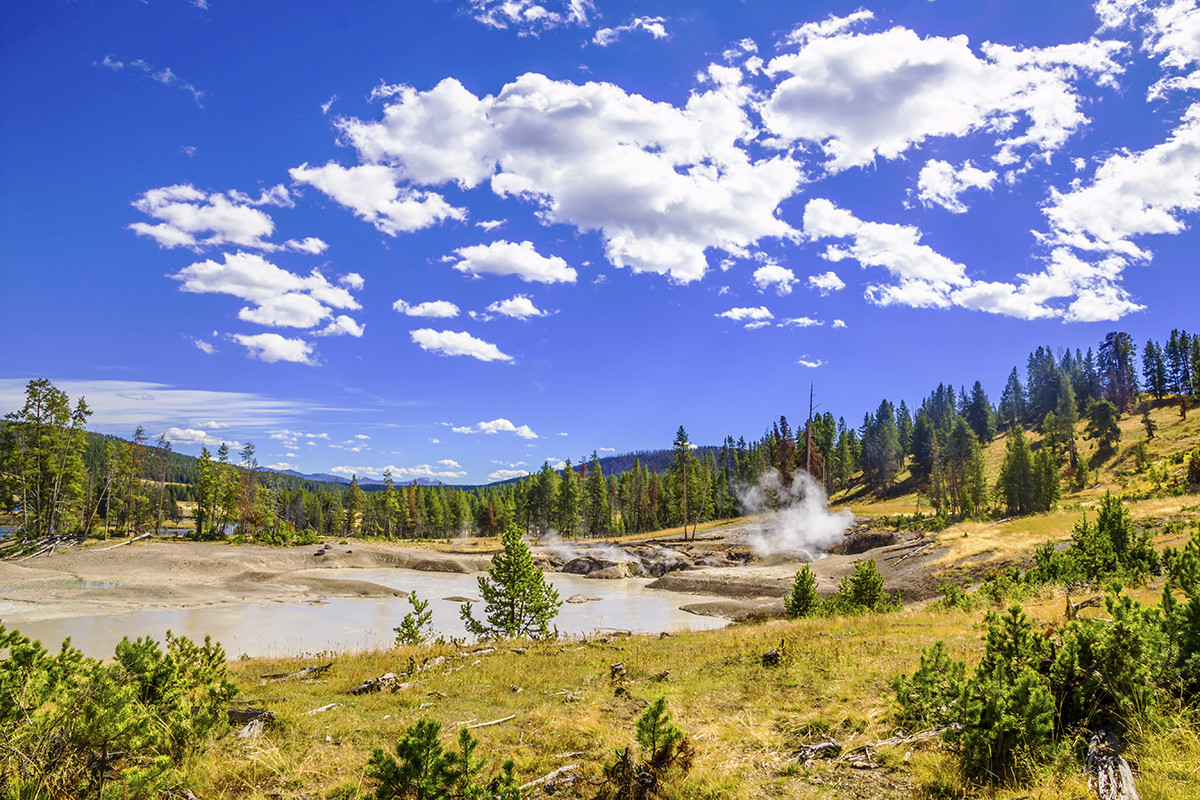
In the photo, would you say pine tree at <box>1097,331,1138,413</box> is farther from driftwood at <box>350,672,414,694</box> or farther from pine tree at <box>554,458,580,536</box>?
driftwood at <box>350,672,414,694</box>

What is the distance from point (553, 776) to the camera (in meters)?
6.82

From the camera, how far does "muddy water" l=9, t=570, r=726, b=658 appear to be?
26.5 meters

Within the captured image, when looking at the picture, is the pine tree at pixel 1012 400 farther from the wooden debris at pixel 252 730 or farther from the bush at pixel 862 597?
the wooden debris at pixel 252 730

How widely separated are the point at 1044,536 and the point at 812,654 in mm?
32714

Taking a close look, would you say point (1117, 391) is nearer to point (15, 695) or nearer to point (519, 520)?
point (519, 520)

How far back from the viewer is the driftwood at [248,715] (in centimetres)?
896

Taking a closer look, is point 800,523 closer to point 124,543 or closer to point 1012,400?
point 124,543

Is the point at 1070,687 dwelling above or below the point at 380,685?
above

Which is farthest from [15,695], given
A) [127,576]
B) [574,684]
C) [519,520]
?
[519,520]

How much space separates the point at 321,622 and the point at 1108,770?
121 feet

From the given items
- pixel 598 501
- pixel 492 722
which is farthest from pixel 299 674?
pixel 598 501

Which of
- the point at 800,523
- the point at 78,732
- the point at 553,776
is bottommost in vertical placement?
the point at 800,523

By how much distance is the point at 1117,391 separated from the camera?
11750 cm

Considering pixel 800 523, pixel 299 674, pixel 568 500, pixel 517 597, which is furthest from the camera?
pixel 568 500
